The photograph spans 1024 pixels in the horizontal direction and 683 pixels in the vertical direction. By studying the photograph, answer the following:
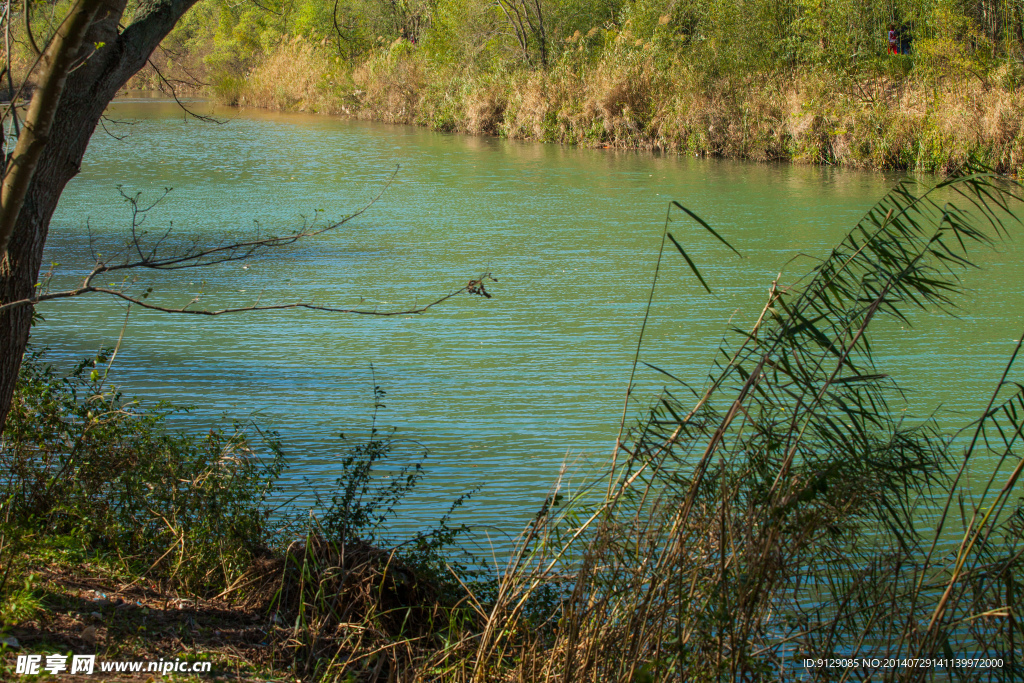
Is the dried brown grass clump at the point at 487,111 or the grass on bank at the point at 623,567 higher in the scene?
the dried brown grass clump at the point at 487,111

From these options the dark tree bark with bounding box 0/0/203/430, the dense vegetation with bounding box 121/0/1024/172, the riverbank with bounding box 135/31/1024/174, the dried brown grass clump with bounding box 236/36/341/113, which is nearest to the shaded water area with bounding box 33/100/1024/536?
the riverbank with bounding box 135/31/1024/174

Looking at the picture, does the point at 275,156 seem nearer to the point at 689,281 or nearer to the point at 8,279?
the point at 689,281

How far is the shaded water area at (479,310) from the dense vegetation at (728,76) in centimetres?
131

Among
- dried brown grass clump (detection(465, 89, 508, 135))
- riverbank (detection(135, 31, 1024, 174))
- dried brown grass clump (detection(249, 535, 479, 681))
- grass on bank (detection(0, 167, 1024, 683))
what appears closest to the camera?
grass on bank (detection(0, 167, 1024, 683))

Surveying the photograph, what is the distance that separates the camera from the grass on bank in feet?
8.97

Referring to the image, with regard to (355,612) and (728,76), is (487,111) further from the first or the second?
(355,612)

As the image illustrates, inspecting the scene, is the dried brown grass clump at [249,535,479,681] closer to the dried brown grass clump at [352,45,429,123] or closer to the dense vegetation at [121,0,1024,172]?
the dense vegetation at [121,0,1024,172]

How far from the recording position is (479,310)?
8234 mm

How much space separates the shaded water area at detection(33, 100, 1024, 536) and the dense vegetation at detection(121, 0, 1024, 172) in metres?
1.31

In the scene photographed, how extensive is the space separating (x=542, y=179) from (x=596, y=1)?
1398 centimetres

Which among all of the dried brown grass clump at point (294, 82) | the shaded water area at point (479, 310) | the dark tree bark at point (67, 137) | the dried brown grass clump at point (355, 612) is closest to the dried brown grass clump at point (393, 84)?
the dried brown grass clump at point (294, 82)

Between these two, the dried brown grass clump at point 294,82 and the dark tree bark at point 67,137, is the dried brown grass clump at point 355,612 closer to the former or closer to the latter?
the dark tree bark at point 67,137

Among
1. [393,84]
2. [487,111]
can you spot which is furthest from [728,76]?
[393,84]

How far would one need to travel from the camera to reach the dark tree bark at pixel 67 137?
3135 mm
